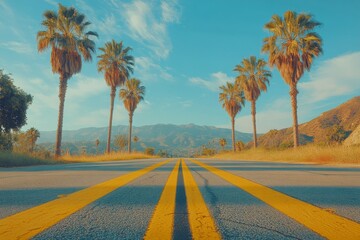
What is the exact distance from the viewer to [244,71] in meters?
34.7

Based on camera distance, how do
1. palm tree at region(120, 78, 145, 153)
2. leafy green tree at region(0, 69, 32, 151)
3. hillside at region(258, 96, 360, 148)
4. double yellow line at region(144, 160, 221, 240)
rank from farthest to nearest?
hillside at region(258, 96, 360, 148)
palm tree at region(120, 78, 145, 153)
leafy green tree at region(0, 69, 32, 151)
double yellow line at region(144, 160, 221, 240)

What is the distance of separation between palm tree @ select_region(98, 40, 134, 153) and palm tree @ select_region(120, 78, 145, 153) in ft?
26.9

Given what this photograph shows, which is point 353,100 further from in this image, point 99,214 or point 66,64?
Answer: point 99,214

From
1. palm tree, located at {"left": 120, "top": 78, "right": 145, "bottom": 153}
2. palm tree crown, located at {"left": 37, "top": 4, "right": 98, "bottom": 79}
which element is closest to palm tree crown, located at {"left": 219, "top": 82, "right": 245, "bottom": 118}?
palm tree, located at {"left": 120, "top": 78, "right": 145, "bottom": 153}

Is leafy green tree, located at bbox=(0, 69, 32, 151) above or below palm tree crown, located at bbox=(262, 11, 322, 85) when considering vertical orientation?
below

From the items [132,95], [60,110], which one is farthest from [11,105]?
[132,95]

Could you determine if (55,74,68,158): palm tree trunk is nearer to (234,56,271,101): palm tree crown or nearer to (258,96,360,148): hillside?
(234,56,271,101): palm tree crown

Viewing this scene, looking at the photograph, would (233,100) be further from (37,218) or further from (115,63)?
(37,218)

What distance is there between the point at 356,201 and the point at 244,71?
110ft

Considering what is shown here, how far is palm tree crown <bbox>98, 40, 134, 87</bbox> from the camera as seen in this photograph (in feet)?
104

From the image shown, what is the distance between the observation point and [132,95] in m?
41.1

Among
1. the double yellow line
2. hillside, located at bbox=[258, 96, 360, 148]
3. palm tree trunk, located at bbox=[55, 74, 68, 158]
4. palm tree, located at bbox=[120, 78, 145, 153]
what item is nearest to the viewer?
the double yellow line

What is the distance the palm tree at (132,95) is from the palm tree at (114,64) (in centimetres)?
820

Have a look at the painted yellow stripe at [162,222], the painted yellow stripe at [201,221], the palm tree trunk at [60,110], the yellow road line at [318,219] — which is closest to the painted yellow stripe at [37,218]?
the painted yellow stripe at [162,222]
